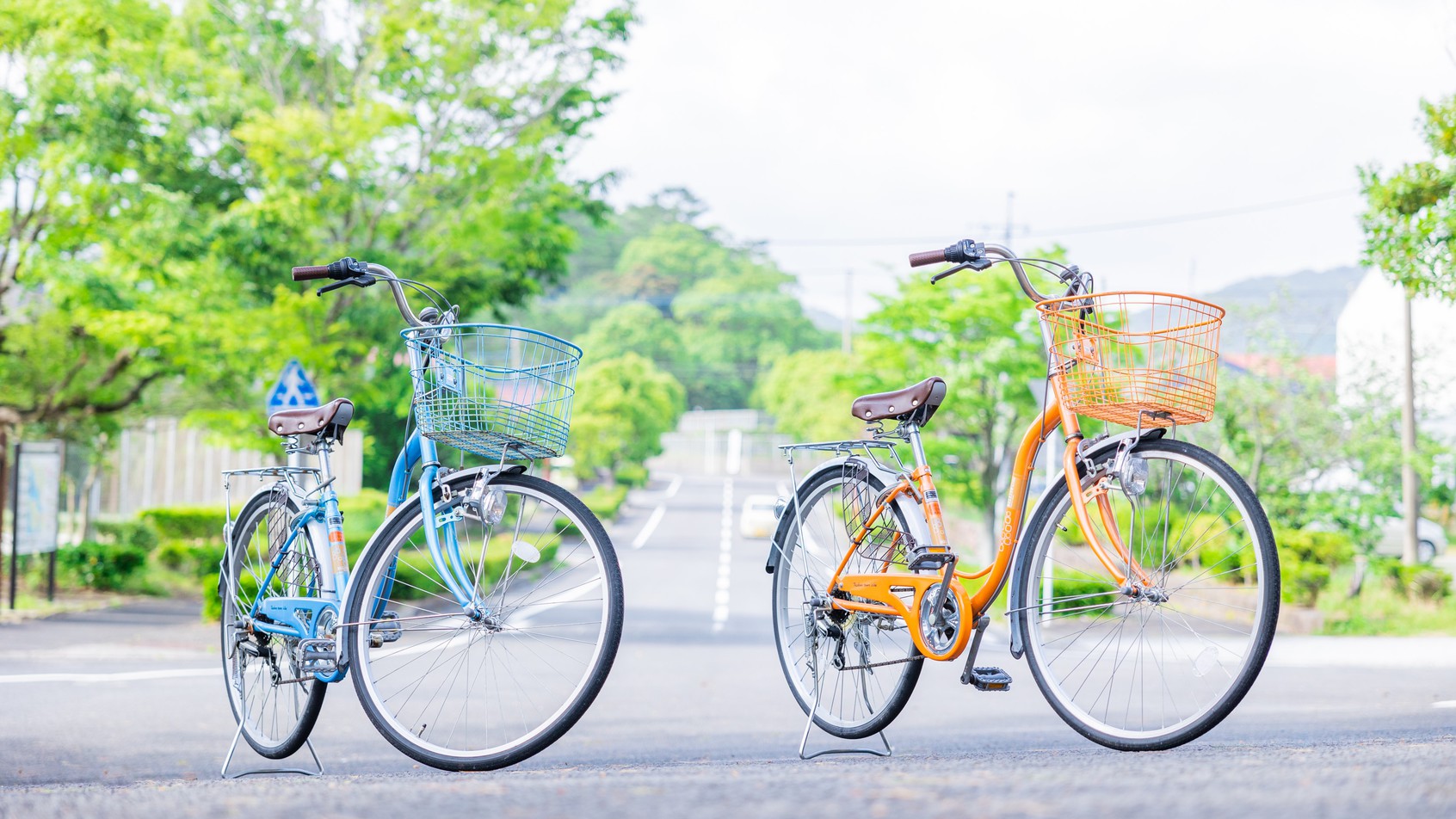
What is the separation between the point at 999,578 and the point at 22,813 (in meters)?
2.64

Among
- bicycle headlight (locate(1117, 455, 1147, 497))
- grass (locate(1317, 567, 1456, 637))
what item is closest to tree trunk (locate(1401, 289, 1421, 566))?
grass (locate(1317, 567, 1456, 637))

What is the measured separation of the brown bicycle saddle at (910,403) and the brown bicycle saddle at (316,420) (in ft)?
5.77

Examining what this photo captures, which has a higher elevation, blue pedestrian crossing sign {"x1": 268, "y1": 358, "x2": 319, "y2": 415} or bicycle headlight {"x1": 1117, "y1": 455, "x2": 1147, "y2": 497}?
blue pedestrian crossing sign {"x1": 268, "y1": 358, "x2": 319, "y2": 415}

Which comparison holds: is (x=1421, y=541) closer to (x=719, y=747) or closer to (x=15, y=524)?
(x=719, y=747)

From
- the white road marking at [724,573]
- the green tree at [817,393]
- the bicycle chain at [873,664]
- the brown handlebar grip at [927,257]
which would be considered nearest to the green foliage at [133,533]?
the white road marking at [724,573]

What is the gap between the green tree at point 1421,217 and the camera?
7.47 meters

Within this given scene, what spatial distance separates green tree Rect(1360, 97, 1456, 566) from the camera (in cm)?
747

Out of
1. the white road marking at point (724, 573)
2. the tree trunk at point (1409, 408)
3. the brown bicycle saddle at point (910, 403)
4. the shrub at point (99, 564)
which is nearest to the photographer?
the brown bicycle saddle at point (910, 403)

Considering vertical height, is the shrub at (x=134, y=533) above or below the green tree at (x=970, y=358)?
below

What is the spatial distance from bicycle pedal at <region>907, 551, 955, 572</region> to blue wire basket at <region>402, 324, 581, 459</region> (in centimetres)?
115

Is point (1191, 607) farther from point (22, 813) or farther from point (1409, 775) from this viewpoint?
point (22, 813)

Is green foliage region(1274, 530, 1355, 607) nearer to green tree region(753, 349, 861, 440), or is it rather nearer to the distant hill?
the distant hill

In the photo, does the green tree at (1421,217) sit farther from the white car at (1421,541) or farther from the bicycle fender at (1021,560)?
the white car at (1421,541)

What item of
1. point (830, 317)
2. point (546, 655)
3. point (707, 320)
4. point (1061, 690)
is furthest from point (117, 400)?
point (830, 317)
